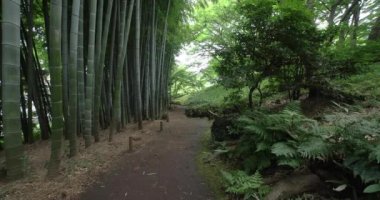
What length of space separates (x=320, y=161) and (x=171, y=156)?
2145 millimetres

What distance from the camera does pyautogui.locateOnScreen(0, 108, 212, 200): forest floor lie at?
2.63 metres

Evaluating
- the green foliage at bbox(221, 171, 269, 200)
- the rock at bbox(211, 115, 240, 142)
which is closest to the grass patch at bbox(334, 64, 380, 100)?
the rock at bbox(211, 115, 240, 142)

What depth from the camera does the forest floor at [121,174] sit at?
2.63 metres

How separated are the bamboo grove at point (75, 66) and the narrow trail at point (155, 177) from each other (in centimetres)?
72

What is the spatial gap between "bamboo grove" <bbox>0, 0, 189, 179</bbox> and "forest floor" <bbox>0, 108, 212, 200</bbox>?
0.22 m

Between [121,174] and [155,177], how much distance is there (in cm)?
46

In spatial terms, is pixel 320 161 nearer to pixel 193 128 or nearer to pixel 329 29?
pixel 329 29

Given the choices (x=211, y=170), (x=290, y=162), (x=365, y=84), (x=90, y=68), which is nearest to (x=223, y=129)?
(x=211, y=170)

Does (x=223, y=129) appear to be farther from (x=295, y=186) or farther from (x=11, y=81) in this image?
(x=11, y=81)

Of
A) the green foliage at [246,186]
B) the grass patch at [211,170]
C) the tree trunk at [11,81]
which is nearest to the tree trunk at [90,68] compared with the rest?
the tree trunk at [11,81]

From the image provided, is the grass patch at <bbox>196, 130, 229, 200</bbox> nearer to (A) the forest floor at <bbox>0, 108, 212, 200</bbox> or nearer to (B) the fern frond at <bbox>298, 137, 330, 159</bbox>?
(A) the forest floor at <bbox>0, 108, 212, 200</bbox>

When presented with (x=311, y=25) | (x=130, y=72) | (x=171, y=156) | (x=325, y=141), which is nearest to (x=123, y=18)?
(x=130, y=72)

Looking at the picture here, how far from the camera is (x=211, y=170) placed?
3104 mm

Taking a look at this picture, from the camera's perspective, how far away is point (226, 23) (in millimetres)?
7574
